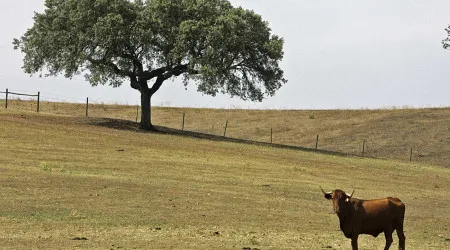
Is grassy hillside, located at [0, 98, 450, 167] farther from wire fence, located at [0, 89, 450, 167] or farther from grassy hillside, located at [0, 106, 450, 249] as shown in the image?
grassy hillside, located at [0, 106, 450, 249]

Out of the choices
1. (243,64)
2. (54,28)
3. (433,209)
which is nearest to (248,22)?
(243,64)

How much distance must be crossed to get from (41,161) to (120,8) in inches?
1032

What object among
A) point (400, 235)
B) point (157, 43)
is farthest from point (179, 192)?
point (157, 43)

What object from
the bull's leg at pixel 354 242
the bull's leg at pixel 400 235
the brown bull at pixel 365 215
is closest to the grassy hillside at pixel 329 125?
the bull's leg at pixel 400 235

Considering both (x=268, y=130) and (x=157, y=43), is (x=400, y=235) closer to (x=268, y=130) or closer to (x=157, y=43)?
(x=157, y=43)

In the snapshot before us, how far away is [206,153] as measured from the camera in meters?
49.1

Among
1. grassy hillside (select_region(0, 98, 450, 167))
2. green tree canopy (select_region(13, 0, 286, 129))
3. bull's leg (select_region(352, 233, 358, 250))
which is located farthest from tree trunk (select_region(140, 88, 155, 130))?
bull's leg (select_region(352, 233, 358, 250))

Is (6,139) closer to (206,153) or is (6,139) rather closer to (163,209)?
(206,153)

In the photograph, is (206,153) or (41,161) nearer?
(41,161)

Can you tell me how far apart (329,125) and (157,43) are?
33.1 metres

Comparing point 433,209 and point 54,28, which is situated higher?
point 54,28

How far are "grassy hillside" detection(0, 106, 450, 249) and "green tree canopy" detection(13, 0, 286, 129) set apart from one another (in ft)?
20.9

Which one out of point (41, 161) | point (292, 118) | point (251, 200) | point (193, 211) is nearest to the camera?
point (193, 211)

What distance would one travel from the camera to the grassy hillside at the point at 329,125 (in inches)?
3022
